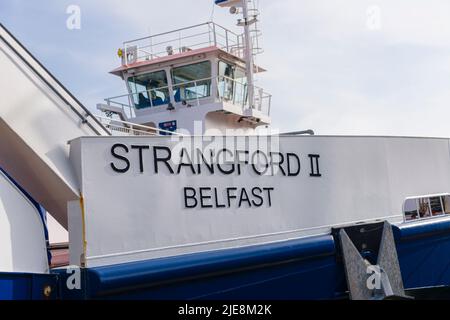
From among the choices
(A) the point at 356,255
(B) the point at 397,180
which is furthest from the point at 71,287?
(B) the point at 397,180

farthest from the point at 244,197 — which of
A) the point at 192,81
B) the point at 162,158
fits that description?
the point at 192,81

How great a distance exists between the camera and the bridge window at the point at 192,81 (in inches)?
363

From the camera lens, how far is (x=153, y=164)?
470 centimetres

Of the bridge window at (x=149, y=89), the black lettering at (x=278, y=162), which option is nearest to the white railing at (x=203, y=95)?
the bridge window at (x=149, y=89)

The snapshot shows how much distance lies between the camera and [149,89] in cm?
980

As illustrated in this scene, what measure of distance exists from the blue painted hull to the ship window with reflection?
0.61 ft

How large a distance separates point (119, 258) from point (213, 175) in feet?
3.55

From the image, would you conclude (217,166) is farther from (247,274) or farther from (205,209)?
(247,274)

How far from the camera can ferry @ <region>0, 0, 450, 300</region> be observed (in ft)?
14.1

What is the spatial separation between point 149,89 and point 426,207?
16.5 ft

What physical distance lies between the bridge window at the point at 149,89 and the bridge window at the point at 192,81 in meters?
0.21

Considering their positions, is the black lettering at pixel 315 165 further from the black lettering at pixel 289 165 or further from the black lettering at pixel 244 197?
the black lettering at pixel 244 197

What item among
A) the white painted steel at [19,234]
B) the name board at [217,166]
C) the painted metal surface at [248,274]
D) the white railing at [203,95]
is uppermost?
the white railing at [203,95]
